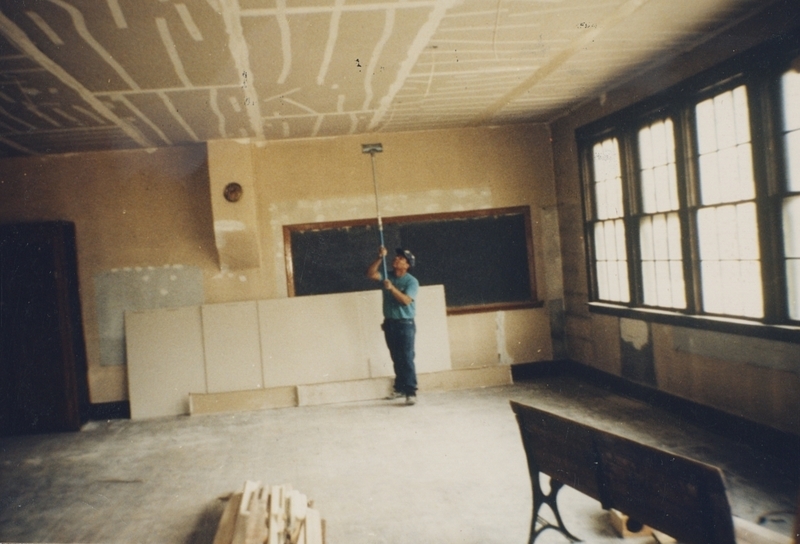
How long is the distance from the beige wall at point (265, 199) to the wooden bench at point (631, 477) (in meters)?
3.85

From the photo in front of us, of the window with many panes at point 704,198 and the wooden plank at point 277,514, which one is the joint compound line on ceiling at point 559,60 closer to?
the window with many panes at point 704,198

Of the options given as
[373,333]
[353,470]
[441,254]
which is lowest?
[353,470]

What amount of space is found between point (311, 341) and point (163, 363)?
1654 millimetres

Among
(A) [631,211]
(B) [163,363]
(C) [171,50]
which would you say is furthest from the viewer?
(B) [163,363]

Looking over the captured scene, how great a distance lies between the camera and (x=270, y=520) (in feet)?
9.06

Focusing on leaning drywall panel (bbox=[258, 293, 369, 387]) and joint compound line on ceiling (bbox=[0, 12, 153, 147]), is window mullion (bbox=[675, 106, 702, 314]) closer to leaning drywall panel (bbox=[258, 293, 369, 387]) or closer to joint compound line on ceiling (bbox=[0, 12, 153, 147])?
leaning drywall panel (bbox=[258, 293, 369, 387])

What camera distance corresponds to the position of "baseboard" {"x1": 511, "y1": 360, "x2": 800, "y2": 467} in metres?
3.54

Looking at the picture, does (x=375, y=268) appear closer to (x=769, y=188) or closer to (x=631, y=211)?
(x=631, y=211)

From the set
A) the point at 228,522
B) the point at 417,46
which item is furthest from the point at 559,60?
the point at 228,522

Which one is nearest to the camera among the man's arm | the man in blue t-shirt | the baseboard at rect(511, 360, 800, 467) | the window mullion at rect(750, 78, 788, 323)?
the window mullion at rect(750, 78, 788, 323)

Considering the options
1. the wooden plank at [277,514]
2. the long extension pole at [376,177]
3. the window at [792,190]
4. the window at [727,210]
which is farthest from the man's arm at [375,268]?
the window at [792,190]

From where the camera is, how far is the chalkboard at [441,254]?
6.22 metres

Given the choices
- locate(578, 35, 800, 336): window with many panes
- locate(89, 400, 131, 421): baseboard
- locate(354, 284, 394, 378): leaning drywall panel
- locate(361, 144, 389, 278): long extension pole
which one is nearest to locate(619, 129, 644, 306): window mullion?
locate(578, 35, 800, 336): window with many panes

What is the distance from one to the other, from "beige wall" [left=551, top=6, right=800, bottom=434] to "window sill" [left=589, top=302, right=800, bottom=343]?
0.21 ft
